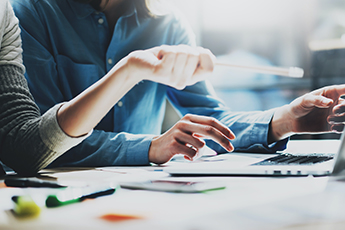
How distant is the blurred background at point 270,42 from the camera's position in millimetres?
2711

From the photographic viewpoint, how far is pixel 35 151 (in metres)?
0.54

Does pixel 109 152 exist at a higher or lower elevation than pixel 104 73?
lower

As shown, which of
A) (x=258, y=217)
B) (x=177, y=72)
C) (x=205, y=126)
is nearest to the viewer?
(x=258, y=217)

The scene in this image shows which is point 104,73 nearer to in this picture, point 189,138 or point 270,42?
point 189,138

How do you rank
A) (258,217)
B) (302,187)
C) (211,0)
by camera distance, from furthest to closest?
1. (211,0)
2. (302,187)
3. (258,217)

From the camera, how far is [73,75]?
843mm

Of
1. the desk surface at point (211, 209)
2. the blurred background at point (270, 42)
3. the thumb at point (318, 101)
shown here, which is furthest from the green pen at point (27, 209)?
the blurred background at point (270, 42)

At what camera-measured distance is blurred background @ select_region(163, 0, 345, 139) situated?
2711mm

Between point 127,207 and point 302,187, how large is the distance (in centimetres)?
20

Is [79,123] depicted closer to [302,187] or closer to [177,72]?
[177,72]

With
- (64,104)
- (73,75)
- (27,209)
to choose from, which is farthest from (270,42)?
(27,209)

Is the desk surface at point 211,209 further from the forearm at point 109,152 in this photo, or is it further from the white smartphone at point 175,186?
the forearm at point 109,152

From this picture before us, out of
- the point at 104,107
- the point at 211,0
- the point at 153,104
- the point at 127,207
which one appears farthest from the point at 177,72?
the point at 211,0

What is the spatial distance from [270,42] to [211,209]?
2792 mm
